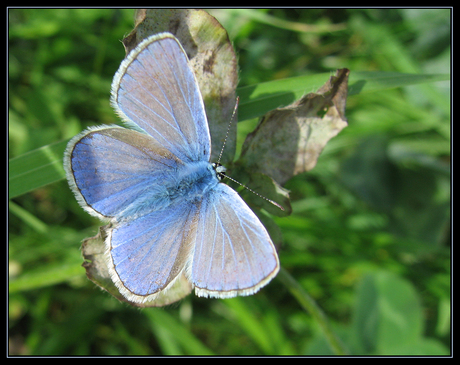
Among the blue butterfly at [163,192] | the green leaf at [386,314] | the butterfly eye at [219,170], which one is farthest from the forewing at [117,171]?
the green leaf at [386,314]

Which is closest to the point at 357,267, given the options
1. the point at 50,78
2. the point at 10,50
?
the point at 50,78

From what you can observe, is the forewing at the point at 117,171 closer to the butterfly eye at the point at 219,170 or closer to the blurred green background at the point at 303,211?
the butterfly eye at the point at 219,170

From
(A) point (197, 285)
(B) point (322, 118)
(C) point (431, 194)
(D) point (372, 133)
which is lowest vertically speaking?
(C) point (431, 194)

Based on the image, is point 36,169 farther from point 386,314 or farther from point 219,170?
point 386,314

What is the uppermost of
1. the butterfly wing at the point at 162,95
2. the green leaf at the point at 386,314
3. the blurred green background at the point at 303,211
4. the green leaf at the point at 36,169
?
the butterfly wing at the point at 162,95

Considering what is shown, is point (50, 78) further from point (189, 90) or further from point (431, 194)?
point (431, 194)

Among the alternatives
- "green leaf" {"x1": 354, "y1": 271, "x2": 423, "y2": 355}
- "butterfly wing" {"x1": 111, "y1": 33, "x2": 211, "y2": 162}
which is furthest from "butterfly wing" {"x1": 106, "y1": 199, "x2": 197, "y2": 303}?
"green leaf" {"x1": 354, "y1": 271, "x2": 423, "y2": 355}

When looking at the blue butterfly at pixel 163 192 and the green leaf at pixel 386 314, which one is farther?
the green leaf at pixel 386 314
